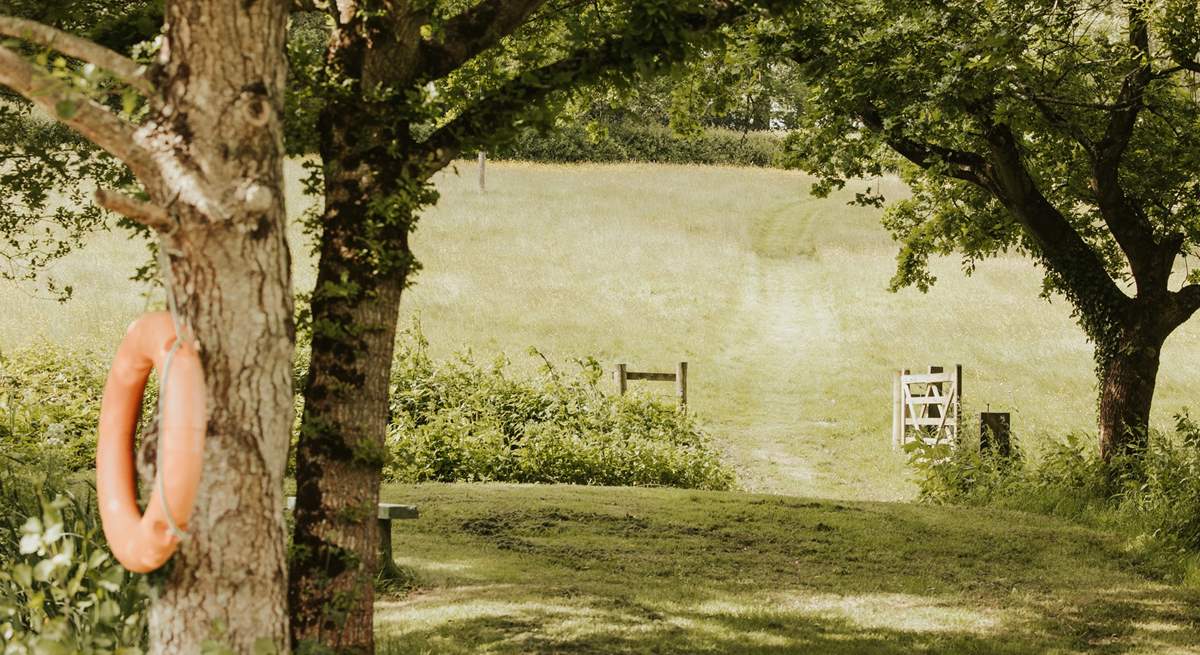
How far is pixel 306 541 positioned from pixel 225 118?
224 cm

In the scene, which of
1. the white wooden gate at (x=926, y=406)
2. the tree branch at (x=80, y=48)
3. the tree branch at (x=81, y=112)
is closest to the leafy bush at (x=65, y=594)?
the tree branch at (x=81, y=112)

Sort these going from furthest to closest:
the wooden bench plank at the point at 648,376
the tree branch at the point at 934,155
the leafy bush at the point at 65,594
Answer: the wooden bench plank at the point at 648,376
the tree branch at the point at 934,155
the leafy bush at the point at 65,594

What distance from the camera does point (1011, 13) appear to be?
11648mm

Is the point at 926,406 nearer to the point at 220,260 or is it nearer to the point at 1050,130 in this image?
the point at 1050,130

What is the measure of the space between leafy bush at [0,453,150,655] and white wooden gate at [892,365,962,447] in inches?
550

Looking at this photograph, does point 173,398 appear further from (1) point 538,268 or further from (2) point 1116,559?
(1) point 538,268

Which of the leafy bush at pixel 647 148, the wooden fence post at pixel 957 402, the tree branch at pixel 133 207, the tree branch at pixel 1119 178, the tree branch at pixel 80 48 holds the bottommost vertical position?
the wooden fence post at pixel 957 402

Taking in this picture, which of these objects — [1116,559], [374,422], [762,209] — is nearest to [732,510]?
[1116,559]

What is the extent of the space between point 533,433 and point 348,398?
10934mm

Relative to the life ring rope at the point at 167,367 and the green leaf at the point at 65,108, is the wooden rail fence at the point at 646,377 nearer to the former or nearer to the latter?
the life ring rope at the point at 167,367

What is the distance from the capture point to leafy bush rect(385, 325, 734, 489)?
1570 cm

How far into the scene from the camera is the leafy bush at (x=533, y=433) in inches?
618

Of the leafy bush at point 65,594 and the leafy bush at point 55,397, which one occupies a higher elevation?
the leafy bush at point 55,397

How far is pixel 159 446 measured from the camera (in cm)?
409
